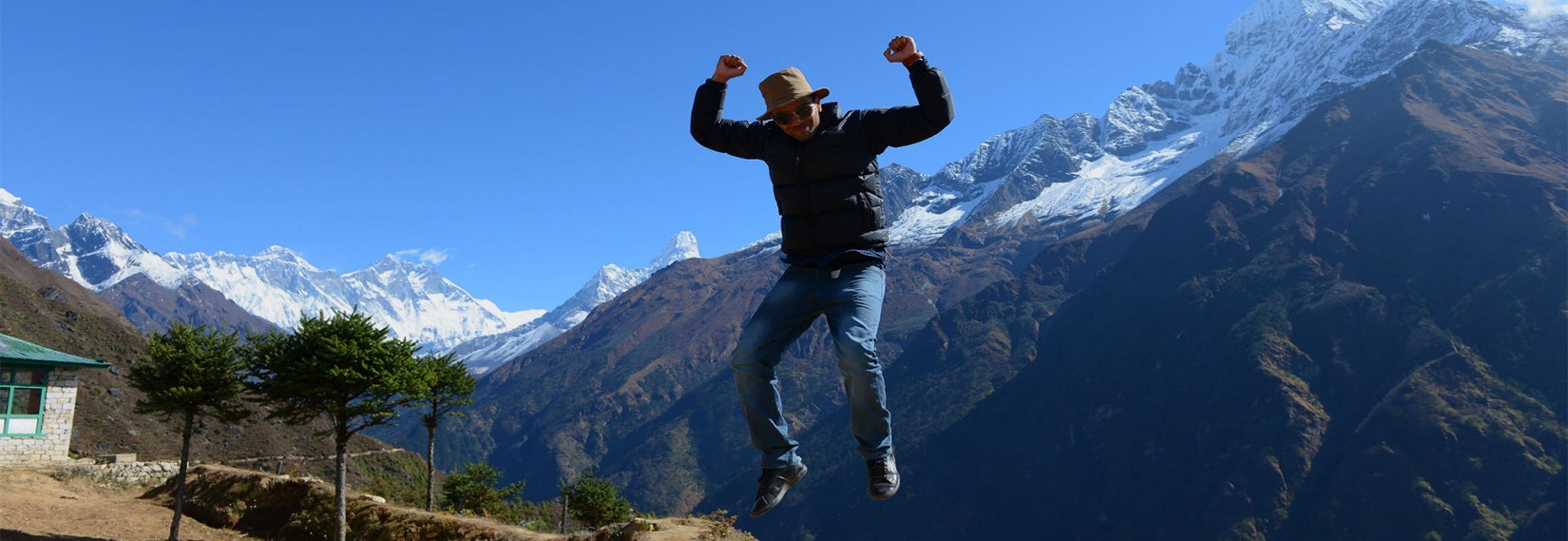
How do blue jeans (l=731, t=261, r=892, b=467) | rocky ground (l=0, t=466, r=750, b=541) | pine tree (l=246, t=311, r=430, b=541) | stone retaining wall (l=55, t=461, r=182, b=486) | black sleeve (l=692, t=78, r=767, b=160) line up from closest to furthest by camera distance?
blue jeans (l=731, t=261, r=892, b=467) < black sleeve (l=692, t=78, r=767, b=160) < rocky ground (l=0, t=466, r=750, b=541) < pine tree (l=246, t=311, r=430, b=541) < stone retaining wall (l=55, t=461, r=182, b=486)

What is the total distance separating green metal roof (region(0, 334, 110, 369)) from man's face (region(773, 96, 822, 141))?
41.1 metres

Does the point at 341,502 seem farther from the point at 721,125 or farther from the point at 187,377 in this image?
the point at 721,125

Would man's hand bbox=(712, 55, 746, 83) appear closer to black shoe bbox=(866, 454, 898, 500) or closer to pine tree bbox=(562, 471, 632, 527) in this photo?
black shoe bbox=(866, 454, 898, 500)

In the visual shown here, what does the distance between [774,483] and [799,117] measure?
10.5ft

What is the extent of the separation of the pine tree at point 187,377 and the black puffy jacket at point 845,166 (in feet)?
94.7

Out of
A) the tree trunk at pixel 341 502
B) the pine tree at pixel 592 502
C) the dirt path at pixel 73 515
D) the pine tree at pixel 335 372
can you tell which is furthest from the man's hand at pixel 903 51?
the pine tree at pixel 592 502

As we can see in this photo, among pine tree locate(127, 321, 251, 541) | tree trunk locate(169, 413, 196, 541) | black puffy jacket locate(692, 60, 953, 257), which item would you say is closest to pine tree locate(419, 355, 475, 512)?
pine tree locate(127, 321, 251, 541)

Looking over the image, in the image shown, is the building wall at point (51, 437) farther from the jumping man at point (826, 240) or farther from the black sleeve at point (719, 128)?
the jumping man at point (826, 240)

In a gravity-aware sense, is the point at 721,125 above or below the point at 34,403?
above

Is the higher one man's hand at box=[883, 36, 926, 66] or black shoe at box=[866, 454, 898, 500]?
man's hand at box=[883, 36, 926, 66]

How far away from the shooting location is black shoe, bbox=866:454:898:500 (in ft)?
26.3

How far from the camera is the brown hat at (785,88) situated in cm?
850

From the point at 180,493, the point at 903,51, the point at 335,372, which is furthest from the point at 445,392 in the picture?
the point at 903,51

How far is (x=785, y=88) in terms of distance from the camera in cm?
852
